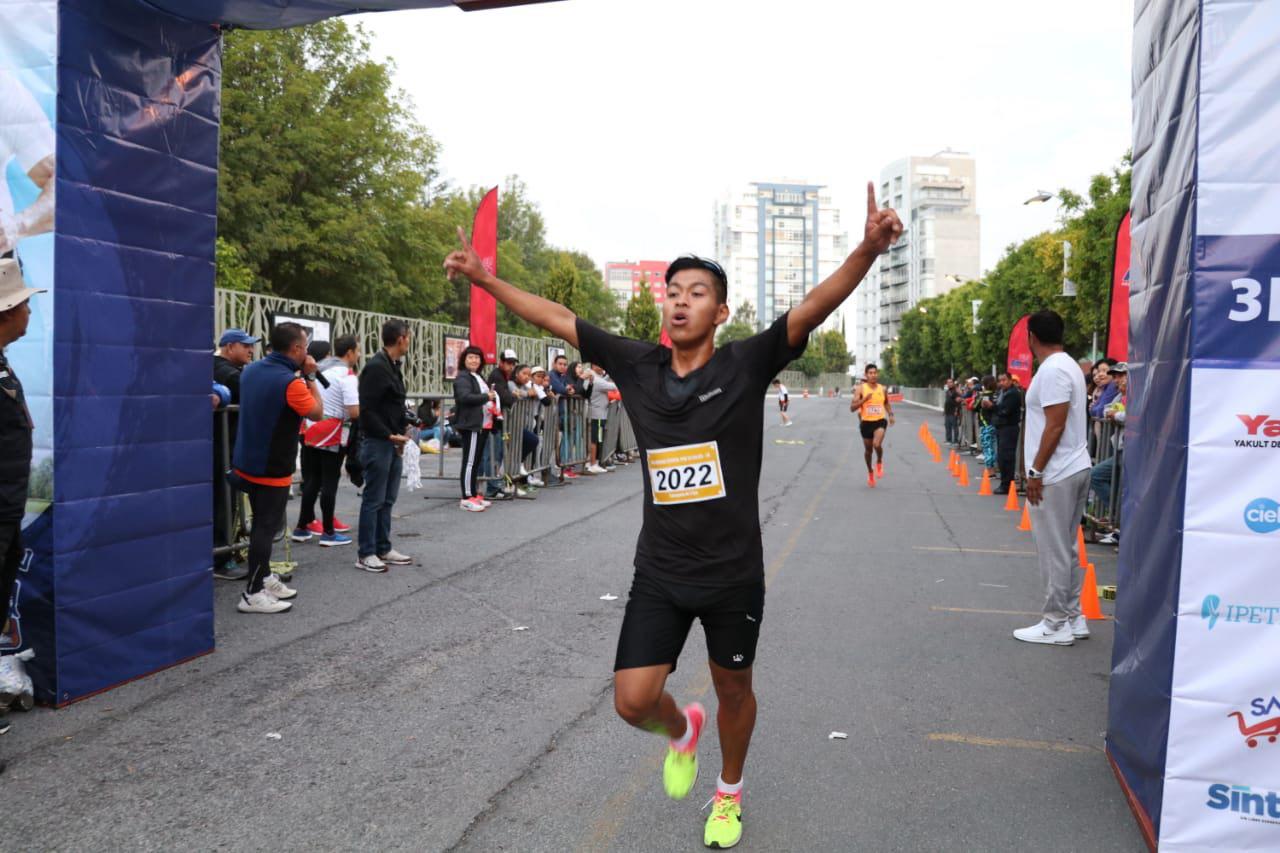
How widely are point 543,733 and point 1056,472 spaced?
11.9 feet

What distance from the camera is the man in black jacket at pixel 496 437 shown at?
13.0m

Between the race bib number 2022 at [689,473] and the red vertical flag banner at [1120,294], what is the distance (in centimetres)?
505

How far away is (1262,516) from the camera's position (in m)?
3.17

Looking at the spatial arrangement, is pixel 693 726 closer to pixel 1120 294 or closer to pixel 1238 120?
pixel 1238 120

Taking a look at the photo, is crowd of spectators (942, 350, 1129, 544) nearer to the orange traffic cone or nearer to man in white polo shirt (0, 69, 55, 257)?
the orange traffic cone

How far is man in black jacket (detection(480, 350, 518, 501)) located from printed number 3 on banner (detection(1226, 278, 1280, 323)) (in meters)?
10.1

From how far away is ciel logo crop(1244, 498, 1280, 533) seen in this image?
315cm

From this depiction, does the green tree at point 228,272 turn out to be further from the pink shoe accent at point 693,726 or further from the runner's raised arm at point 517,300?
the pink shoe accent at point 693,726

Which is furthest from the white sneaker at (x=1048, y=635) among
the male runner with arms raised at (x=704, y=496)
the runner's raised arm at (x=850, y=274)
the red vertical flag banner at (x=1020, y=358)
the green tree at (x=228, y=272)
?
the green tree at (x=228, y=272)

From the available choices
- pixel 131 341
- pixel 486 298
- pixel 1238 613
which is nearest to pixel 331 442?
pixel 131 341

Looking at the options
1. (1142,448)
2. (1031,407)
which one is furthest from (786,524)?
(1142,448)

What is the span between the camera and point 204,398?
18.6 feet

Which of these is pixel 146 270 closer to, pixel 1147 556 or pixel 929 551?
pixel 1147 556

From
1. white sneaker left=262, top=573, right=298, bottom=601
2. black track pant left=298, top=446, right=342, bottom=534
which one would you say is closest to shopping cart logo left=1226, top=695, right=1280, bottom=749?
white sneaker left=262, top=573, right=298, bottom=601
